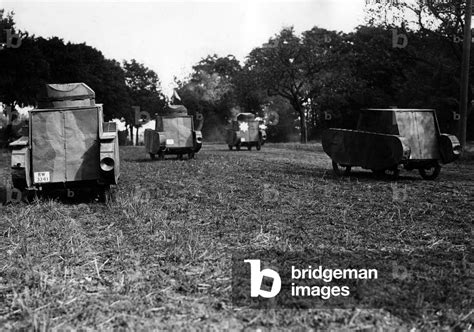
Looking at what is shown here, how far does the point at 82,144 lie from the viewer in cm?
1038

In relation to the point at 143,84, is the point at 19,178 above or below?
below

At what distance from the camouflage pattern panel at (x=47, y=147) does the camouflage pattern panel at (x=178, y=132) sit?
1332 centimetres

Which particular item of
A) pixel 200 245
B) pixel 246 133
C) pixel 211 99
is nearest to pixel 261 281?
pixel 200 245

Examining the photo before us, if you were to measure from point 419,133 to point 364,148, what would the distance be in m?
1.35

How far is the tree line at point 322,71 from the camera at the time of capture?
3084cm

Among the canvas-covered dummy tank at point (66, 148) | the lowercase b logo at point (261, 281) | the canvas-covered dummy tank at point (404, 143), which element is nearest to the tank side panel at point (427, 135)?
the canvas-covered dummy tank at point (404, 143)

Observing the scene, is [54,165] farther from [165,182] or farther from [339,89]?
[339,89]

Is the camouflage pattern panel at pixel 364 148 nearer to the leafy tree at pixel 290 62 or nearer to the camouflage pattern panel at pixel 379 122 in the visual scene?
→ the camouflage pattern panel at pixel 379 122

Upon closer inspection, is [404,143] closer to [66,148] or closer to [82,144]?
[82,144]

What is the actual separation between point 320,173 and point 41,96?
7.77 metres

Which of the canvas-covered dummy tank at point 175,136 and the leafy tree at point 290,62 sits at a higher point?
the leafy tree at point 290,62

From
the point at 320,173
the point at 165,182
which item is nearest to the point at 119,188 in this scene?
the point at 165,182

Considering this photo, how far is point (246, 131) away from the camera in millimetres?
34438

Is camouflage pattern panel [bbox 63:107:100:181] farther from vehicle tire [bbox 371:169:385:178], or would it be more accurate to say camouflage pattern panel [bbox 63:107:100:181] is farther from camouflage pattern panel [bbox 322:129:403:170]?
vehicle tire [bbox 371:169:385:178]
